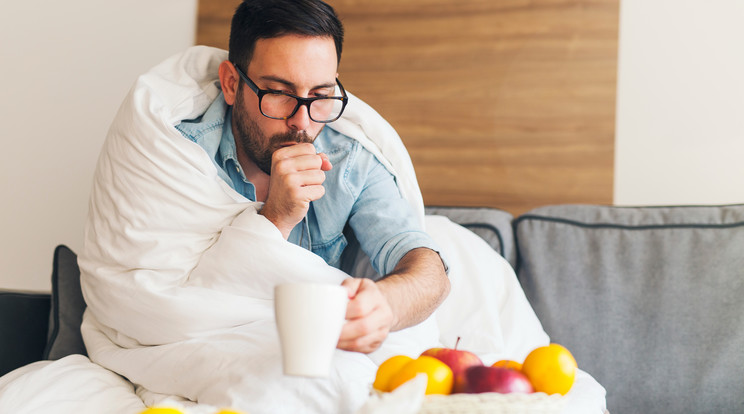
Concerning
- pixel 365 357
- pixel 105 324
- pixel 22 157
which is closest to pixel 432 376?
pixel 365 357

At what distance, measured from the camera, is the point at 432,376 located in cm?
69

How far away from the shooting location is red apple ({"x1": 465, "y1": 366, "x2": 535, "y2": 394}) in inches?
26.5

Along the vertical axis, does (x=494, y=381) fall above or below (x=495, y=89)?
below

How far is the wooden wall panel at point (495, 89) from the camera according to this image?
189 cm

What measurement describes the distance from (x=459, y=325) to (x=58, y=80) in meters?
1.40

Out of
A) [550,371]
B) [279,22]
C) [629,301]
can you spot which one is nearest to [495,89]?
[629,301]

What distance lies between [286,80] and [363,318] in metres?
0.63

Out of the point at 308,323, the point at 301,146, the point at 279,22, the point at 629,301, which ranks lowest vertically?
the point at 629,301

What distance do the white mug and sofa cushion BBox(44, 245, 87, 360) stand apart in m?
0.88

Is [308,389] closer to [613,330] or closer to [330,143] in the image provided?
[330,143]

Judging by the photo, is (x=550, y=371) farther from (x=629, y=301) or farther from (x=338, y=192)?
(x=629, y=301)

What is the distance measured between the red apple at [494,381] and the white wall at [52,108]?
5.48 feet

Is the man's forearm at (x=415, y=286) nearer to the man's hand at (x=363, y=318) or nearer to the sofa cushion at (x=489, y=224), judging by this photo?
the man's hand at (x=363, y=318)

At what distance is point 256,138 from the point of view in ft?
4.43
